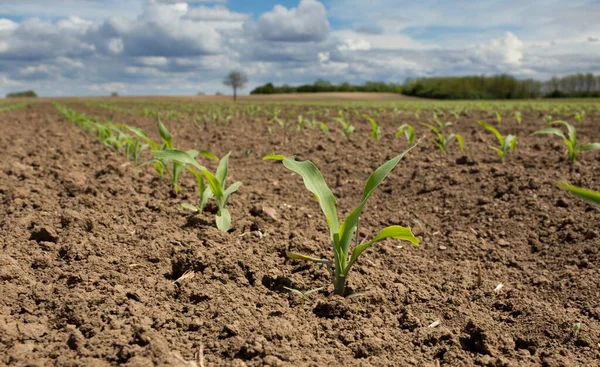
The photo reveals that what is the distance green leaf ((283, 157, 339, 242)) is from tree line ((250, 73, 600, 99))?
2162 inches

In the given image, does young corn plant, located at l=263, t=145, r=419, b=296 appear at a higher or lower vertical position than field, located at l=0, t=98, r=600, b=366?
higher

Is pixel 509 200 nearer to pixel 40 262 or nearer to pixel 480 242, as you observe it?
pixel 480 242

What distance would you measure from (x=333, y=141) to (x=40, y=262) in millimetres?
4654

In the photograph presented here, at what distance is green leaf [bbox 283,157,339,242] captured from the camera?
1.98m

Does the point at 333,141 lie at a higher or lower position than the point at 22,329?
higher

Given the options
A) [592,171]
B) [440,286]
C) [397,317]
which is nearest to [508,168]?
[592,171]

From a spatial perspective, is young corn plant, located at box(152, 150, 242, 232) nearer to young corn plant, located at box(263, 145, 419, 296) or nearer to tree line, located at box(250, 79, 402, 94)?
young corn plant, located at box(263, 145, 419, 296)

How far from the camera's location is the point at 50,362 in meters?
1.51

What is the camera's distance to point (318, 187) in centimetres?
203

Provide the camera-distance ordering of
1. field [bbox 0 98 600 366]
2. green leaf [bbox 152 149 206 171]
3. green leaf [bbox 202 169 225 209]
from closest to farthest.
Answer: field [bbox 0 98 600 366] < green leaf [bbox 152 149 206 171] < green leaf [bbox 202 169 225 209]

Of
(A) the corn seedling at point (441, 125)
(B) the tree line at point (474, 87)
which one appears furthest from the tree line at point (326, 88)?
(A) the corn seedling at point (441, 125)

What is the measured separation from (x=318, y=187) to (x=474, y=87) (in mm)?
69351

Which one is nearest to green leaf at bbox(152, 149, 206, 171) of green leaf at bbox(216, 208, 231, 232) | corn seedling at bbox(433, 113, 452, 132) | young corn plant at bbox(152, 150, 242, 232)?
young corn plant at bbox(152, 150, 242, 232)

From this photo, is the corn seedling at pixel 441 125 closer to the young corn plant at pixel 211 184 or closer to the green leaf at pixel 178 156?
the young corn plant at pixel 211 184
